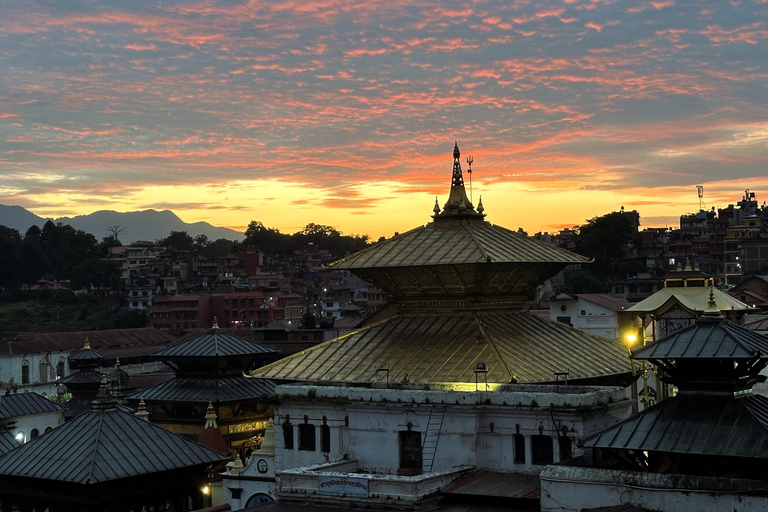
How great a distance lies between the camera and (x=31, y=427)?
52.7 m

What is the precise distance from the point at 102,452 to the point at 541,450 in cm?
1060

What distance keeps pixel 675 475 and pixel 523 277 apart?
11086 millimetres

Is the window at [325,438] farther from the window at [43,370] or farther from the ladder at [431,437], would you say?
the window at [43,370]

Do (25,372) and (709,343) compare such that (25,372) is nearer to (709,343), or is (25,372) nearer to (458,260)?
(458,260)

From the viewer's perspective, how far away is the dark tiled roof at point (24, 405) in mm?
51375

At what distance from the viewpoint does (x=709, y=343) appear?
19.9 meters

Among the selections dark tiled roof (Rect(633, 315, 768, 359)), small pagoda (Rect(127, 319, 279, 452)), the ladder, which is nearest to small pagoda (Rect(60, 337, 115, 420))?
small pagoda (Rect(127, 319, 279, 452))

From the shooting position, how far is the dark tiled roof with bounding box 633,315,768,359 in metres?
19.4

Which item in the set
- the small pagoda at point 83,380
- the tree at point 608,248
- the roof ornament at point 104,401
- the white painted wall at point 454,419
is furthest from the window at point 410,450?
the tree at point 608,248

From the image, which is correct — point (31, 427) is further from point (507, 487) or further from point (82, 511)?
point (507, 487)

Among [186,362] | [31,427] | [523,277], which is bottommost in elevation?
[31,427]

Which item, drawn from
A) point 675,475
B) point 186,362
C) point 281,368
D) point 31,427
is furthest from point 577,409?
point 31,427

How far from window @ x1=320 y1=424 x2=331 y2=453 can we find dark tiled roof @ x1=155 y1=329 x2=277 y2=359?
15.0 meters

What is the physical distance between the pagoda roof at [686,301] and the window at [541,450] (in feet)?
62.0
